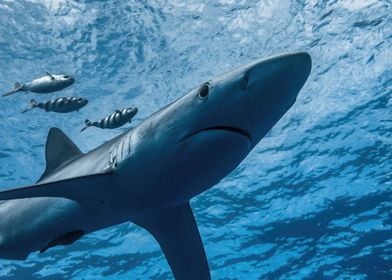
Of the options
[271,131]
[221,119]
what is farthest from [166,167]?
[271,131]

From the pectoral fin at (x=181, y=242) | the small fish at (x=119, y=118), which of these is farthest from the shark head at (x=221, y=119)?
the small fish at (x=119, y=118)

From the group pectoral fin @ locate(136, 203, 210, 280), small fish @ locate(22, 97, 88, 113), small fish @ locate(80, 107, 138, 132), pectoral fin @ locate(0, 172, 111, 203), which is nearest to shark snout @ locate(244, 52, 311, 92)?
pectoral fin @ locate(0, 172, 111, 203)

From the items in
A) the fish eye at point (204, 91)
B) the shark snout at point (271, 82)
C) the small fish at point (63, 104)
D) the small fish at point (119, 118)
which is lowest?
the shark snout at point (271, 82)

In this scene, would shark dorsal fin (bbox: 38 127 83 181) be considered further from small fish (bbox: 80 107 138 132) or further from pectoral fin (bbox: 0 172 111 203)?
small fish (bbox: 80 107 138 132)

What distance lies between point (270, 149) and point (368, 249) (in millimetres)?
9023

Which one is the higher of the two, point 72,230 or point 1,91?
point 1,91

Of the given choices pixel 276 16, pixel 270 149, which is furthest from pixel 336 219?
pixel 276 16

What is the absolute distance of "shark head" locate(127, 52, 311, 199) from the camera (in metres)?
2.75

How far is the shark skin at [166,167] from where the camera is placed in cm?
281

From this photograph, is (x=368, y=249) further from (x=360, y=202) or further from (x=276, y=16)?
(x=276, y=16)

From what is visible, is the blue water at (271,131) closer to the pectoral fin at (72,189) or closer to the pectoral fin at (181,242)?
the pectoral fin at (181,242)

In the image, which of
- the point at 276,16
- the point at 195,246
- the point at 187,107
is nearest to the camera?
the point at 187,107

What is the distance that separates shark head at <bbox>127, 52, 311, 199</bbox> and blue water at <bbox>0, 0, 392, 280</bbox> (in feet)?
16.9

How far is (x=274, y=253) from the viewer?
20109 mm
